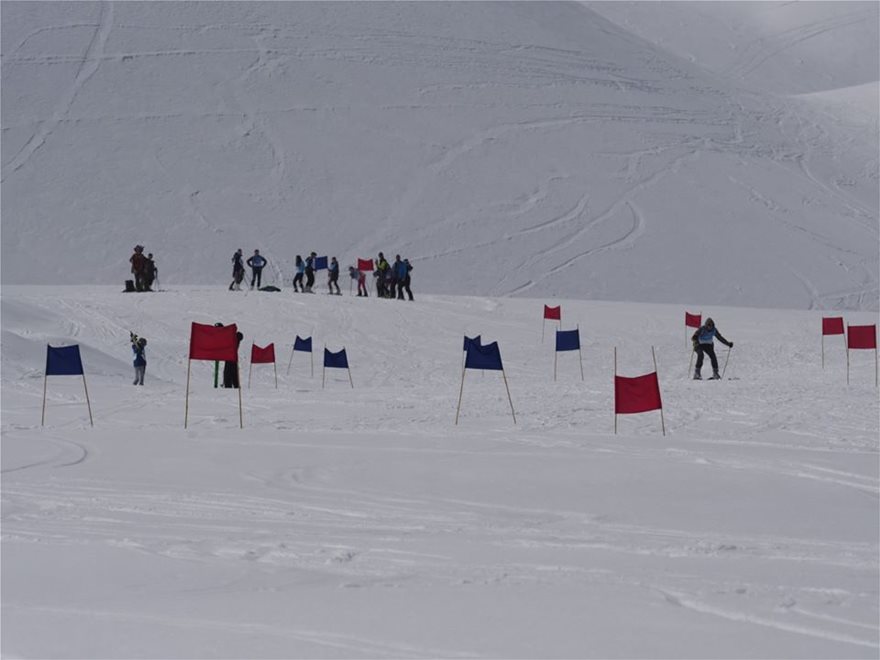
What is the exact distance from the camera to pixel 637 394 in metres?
11.9

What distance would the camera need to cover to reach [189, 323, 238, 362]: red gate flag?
1348 centimetres

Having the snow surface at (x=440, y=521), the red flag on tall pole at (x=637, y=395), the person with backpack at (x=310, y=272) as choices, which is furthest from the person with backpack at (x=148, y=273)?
the red flag on tall pole at (x=637, y=395)

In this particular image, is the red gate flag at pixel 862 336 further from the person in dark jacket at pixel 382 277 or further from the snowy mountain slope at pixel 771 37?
the snowy mountain slope at pixel 771 37

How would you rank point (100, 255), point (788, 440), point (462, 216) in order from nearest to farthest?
point (788, 440)
point (100, 255)
point (462, 216)

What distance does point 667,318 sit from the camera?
2631 cm

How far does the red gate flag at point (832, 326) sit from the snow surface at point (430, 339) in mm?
662

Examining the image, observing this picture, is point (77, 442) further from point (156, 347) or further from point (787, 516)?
point (156, 347)

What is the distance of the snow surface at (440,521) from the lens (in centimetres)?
507

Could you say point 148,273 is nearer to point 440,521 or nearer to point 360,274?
point 360,274

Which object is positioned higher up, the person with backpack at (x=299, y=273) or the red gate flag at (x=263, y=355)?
the person with backpack at (x=299, y=273)

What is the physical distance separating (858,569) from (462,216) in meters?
30.8

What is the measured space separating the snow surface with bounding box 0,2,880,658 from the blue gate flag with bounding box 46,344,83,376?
640 millimetres

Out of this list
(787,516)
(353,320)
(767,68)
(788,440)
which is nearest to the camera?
(787,516)

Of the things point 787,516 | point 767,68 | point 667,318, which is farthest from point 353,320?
point 767,68
